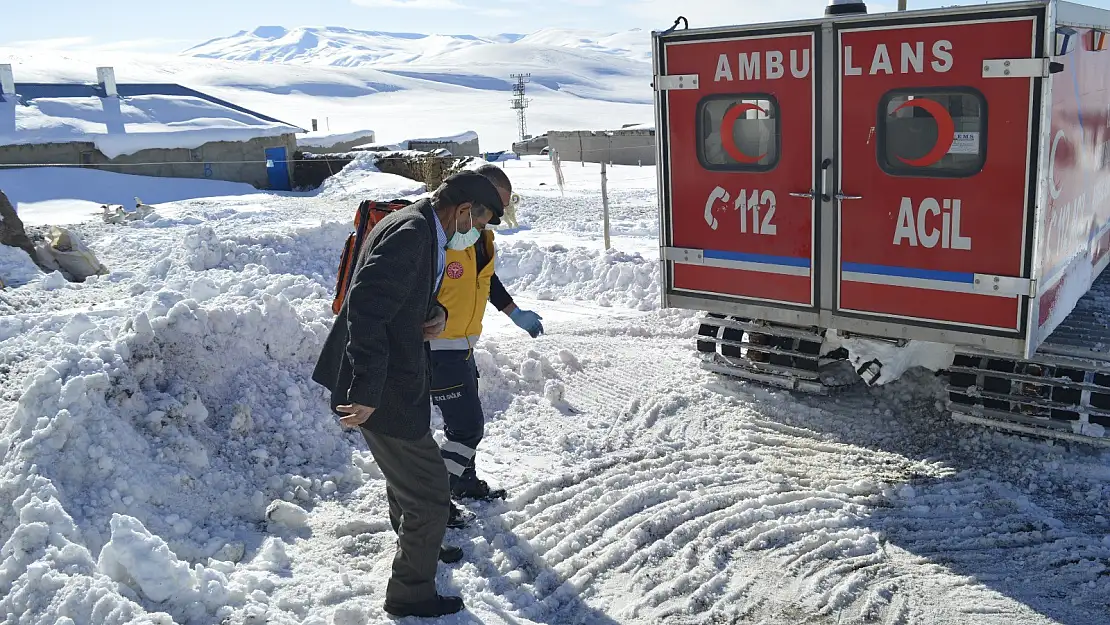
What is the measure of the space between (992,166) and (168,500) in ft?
16.0

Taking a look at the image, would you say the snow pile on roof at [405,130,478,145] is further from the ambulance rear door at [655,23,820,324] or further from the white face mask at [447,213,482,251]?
the white face mask at [447,213,482,251]

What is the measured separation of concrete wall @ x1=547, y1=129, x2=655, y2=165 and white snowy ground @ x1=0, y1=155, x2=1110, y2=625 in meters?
27.5

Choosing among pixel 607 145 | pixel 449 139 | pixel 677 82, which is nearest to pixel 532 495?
pixel 677 82

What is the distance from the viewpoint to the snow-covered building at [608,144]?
115 feet

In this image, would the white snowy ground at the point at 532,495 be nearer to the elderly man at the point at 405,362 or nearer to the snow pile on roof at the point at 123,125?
the elderly man at the point at 405,362

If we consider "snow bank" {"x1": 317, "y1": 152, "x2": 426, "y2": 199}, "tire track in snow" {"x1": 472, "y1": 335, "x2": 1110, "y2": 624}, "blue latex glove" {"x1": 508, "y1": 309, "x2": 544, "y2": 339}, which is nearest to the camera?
"tire track in snow" {"x1": 472, "y1": 335, "x2": 1110, "y2": 624}

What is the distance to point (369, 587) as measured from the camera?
4379 mm

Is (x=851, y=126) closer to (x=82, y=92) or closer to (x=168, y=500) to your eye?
(x=168, y=500)

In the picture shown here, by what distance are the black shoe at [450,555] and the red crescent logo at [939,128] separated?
11.6 ft

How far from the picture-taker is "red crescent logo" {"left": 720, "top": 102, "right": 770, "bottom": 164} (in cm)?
642

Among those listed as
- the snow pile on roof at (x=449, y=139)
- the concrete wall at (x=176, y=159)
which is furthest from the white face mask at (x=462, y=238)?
the snow pile on roof at (x=449, y=139)

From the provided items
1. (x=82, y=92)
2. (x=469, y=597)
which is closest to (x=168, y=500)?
(x=469, y=597)

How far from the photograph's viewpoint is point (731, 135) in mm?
6496

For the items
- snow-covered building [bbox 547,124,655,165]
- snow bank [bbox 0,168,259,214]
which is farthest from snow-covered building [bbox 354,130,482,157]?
snow bank [bbox 0,168,259,214]
